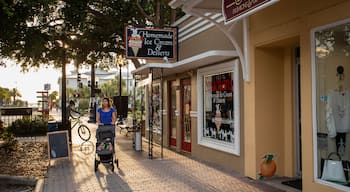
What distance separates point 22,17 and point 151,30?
4.04 meters

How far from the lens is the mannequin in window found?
17.9 feet

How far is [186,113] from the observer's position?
11055 mm

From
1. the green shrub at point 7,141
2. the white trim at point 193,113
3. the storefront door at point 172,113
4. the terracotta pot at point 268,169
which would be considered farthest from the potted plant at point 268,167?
the green shrub at point 7,141

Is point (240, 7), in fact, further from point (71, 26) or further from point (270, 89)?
point (71, 26)

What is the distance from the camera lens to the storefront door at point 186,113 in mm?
10883

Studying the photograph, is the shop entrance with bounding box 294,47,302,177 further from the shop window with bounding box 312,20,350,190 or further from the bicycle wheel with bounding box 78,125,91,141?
the bicycle wheel with bounding box 78,125,91,141

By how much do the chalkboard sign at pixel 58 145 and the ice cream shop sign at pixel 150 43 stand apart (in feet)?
9.27

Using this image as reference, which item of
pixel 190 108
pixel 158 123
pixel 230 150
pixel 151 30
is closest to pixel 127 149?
pixel 158 123

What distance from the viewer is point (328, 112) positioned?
5621 mm

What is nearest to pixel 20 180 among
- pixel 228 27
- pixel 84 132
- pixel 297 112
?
pixel 228 27

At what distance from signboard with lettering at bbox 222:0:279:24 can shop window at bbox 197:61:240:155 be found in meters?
2.15

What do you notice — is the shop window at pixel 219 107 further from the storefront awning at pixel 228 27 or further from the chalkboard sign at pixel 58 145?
the chalkboard sign at pixel 58 145

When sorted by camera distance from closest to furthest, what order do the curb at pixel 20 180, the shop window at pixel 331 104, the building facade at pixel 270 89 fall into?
1. the shop window at pixel 331 104
2. the building facade at pixel 270 89
3. the curb at pixel 20 180

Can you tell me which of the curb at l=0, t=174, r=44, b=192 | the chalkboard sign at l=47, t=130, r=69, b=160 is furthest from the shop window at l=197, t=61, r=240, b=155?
the curb at l=0, t=174, r=44, b=192
